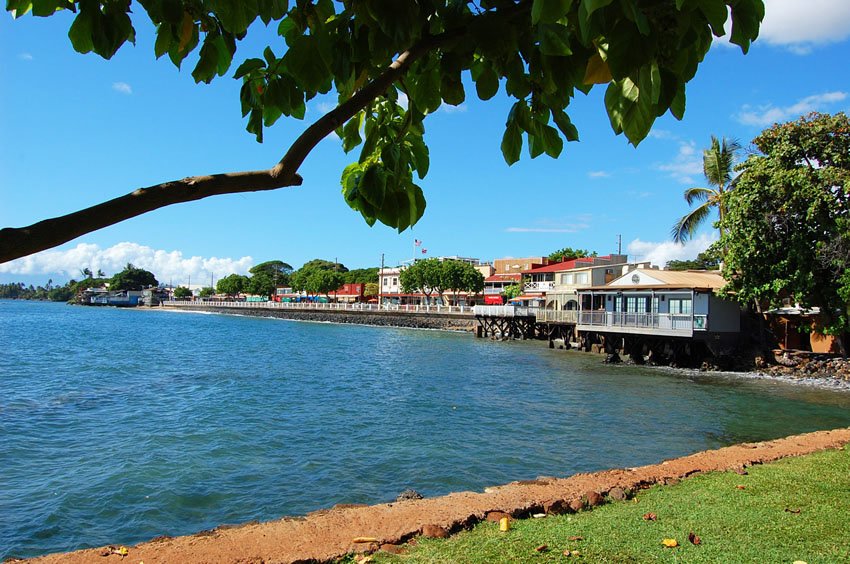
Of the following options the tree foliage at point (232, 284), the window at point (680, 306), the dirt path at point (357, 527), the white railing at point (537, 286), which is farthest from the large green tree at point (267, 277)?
the dirt path at point (357, 527)

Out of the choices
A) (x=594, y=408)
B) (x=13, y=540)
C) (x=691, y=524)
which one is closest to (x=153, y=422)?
(x=13, y=540)

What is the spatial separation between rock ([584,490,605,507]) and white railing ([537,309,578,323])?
127 ft

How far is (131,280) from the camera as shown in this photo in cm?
16338

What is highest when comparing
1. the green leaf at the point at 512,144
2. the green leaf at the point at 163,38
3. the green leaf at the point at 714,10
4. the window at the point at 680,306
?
the green leaf at the point at 163,38

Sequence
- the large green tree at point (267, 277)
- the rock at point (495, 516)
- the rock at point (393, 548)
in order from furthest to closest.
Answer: the large green tree at point (267, 277), the rock at point (495, 516), the rock at point (393, 548)

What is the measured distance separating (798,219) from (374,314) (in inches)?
2647

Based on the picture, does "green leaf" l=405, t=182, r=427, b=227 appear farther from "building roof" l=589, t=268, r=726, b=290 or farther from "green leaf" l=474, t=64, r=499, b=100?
"building roof" l=589, t=268, r=726, b=290

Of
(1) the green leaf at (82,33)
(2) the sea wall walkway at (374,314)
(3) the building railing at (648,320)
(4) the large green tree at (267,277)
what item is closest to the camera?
(1) the green leaf at (82,33)

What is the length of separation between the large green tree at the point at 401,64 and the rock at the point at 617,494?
6005 millimetres

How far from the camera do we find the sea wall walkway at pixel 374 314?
75.5m

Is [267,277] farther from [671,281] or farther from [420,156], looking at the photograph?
[420,156]

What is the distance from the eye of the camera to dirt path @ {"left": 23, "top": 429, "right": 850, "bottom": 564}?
536cm

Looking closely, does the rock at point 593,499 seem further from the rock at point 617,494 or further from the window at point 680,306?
the window at point 680,306

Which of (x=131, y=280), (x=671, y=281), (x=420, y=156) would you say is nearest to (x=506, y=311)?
(x=671, y=281)
